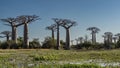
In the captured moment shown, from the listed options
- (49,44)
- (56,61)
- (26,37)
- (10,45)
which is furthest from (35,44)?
(56,61)

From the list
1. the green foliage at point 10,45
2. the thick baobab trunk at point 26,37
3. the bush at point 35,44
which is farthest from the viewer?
the bush at point 35,44

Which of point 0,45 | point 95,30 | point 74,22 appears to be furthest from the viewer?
point 95,30

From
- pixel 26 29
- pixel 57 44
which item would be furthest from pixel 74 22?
pixel 26 29

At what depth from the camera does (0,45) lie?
2105 inches

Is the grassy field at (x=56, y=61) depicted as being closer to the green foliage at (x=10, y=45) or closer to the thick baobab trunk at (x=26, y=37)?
the green foliage at (x=10, y=45)

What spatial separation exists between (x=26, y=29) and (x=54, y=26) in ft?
39.6

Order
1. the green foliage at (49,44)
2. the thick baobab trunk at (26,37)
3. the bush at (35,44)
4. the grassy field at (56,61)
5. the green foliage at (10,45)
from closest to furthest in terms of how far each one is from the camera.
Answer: the grassy field at (56,61), the green foliage at (10,45), the thick baobab trunk at (26,37), the bush at (35,44), the green foliage at (49,44)

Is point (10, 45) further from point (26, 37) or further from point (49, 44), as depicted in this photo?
point (49, 44)

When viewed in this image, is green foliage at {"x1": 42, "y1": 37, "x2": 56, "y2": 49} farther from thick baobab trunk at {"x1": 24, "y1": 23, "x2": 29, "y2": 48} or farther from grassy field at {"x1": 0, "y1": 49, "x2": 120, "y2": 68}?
grassy field at {"x1": 0, "y1": 49, "x2": 120, "y2": 68}

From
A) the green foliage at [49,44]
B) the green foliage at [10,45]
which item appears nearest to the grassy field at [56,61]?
the green foliage at [10,45]

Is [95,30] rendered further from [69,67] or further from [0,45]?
[69,67]

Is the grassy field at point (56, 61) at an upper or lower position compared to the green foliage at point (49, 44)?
lower

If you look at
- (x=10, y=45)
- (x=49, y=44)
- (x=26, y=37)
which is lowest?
(x=10, y=45)

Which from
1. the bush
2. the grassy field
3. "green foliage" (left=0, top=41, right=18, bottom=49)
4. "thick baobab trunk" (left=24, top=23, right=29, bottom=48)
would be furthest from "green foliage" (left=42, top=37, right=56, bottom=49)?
the grassy field
